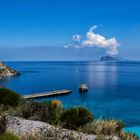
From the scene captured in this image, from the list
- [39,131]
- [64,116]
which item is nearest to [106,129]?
[64,116]

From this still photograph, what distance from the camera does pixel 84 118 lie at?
42.5ft

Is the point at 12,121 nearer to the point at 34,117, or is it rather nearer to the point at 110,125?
the point at 34,117

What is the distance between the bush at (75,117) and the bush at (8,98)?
102 inches

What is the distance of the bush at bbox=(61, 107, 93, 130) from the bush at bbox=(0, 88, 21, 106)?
2.59 meters

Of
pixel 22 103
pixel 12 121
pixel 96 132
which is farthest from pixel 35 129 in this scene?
pixel 22 103

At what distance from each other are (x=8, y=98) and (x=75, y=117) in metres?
3.16

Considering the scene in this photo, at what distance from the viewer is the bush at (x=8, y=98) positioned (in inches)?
573

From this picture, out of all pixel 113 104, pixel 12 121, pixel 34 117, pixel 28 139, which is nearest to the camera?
pixel 28 139

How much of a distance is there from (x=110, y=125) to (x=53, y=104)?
3.57m

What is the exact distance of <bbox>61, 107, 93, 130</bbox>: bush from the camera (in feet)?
41.6

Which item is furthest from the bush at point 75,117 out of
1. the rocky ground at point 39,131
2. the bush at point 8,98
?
the bush at point 8,98

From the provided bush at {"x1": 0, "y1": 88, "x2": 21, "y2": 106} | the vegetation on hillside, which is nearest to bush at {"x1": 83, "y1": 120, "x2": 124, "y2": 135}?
the vegetation on hillside

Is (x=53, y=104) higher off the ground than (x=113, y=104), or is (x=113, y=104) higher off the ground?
(x=53, y=104)

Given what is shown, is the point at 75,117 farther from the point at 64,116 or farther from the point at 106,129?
the point at 106,129
